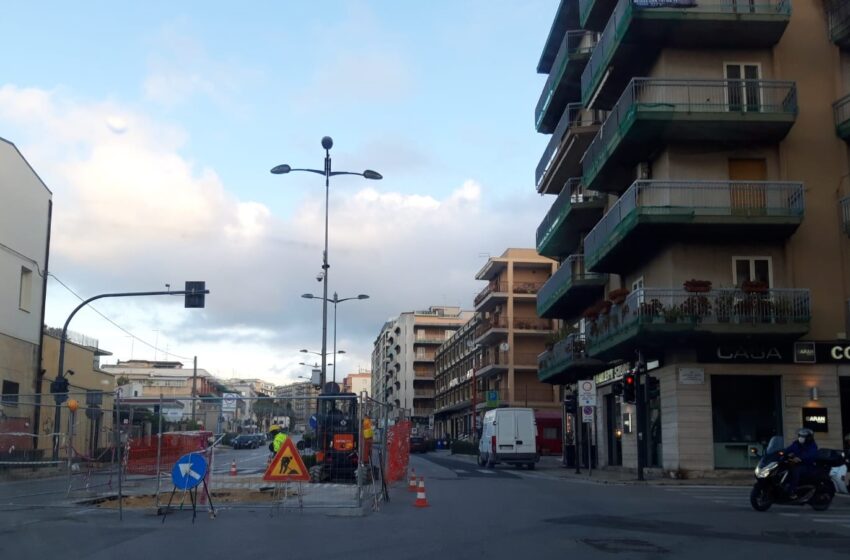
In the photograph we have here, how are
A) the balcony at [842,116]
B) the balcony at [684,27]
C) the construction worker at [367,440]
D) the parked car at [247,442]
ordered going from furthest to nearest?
the balcony at [842,116] < the balcony at [684,27] < the parked car at [247,442] < the construction worker at [367,440]

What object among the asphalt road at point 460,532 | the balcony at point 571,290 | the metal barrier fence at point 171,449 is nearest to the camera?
the asphalt road at point 460,532

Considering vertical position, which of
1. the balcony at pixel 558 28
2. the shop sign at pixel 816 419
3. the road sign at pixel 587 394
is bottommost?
the shop sign at pixel 816 419

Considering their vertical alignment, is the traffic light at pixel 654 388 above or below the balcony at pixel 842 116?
below

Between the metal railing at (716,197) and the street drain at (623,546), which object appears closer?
the street drain at (623,546)

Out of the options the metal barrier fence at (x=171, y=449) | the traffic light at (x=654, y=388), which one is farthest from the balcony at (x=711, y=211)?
the metal barrier fence at (x=171, y=449)

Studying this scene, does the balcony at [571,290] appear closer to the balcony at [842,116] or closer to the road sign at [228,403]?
the balcony at [842,116]

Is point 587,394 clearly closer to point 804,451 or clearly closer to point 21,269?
point 804,451

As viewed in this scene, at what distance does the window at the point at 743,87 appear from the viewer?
27.8m

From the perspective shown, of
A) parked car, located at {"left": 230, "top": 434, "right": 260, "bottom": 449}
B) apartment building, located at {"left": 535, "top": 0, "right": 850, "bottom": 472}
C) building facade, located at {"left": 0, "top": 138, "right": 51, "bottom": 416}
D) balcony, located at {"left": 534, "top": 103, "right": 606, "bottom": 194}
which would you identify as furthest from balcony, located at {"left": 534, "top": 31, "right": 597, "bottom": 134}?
building facade, located at {"left": 0, "top": 138, "right": 51, "bottom": 416}

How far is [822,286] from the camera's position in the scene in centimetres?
2816

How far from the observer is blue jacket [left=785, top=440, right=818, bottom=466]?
651 inches

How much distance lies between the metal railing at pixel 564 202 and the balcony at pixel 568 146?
1.16 m

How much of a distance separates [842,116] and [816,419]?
375 inches

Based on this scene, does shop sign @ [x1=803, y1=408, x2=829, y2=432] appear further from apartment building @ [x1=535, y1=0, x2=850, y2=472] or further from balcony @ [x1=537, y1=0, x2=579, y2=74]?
balcony @ [x1=537, y1=0, x2=579, y2=74]
